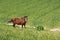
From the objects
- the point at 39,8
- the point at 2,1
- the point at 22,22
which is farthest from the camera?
the point at 2,1

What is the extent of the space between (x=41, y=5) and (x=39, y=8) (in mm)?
1652

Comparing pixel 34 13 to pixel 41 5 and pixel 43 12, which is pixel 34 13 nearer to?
pixel 43 12

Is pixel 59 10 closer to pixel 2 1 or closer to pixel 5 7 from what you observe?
pixel 5 7

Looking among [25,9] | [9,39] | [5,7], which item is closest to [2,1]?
[5,7]

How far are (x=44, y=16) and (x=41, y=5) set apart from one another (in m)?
8.02

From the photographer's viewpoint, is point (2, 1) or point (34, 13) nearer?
point (34, 13)

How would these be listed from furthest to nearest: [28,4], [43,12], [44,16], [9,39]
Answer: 1. [28,4]
2. [43,12]
3. [44,16]
4. [9,39]

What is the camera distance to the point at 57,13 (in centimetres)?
3950

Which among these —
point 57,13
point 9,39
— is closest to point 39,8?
point 57,13

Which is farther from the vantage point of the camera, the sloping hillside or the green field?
the sloping hillside

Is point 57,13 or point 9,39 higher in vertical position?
point 9,39

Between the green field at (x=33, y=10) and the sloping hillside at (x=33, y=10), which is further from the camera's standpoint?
the sloping hillside at (x=33, y=10)

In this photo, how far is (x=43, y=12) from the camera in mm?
41156

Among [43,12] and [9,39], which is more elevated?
[9,39]
